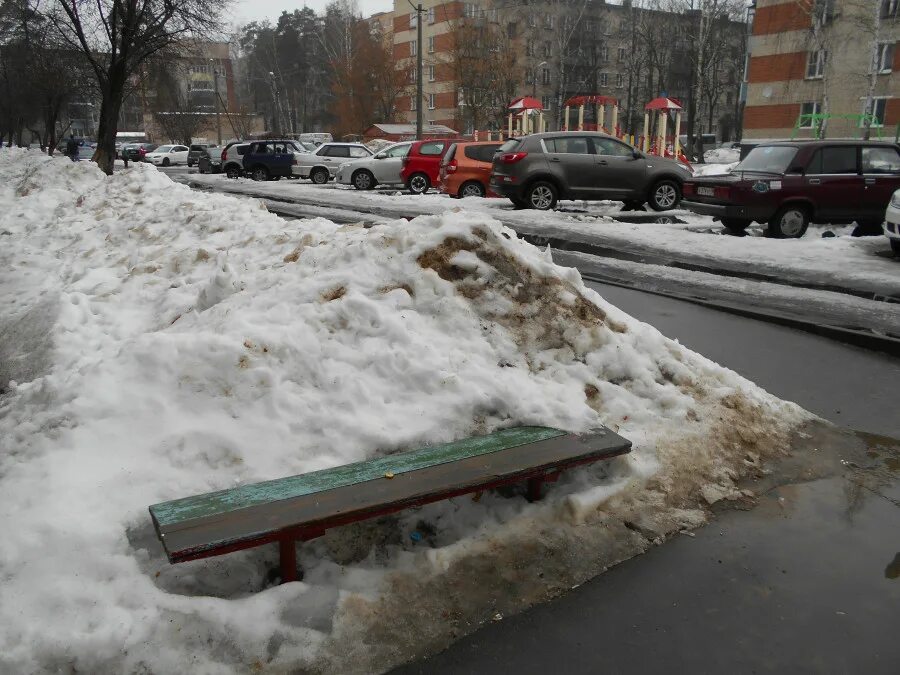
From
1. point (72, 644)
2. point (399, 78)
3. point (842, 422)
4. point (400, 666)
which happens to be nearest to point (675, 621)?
point (400, 666)

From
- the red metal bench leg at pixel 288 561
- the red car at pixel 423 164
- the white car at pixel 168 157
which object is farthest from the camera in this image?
the white car at pixel 168 157

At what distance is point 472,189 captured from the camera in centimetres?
1944

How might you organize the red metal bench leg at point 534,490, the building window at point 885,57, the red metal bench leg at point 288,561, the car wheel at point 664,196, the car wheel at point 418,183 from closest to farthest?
1. the red metal bench leg at point 288,561
2. the red metal bench leg at point 534,490
3. the car wheel at point 664,196
4. the car wheel at point 418,183
5. the building window at point 885,57

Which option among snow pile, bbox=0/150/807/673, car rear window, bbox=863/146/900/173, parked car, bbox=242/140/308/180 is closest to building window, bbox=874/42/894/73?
parked car, bbox=242/140/308/180

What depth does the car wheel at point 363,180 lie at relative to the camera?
82.9 ft

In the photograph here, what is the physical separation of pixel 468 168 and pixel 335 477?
16839 millimetres

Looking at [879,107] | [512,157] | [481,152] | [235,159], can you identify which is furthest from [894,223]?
[879,107]

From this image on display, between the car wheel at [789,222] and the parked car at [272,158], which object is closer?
the car wheel at [789,222]

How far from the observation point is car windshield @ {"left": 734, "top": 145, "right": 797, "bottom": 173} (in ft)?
39.7

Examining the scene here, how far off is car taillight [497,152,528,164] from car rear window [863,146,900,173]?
6454 mm

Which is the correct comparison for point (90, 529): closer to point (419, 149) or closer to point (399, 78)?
point (419, 149)

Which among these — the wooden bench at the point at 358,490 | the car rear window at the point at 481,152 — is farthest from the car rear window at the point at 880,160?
the wooden bench at the point at 358,490

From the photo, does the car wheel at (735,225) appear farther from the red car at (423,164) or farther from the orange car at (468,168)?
the red car at (423,164)

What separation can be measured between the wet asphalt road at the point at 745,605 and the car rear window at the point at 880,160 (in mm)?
10160
